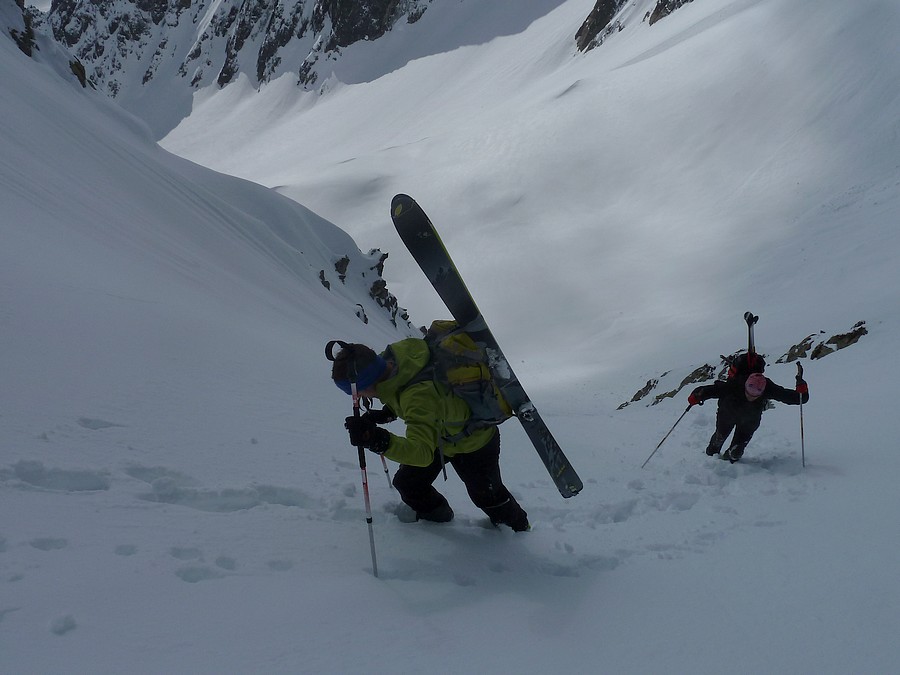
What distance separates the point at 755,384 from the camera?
17.1 ft

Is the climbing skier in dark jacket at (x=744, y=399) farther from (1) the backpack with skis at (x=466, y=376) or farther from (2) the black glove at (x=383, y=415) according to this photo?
(2) the black glove at (x=383, y=415)

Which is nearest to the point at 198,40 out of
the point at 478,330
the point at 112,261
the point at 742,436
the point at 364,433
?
the point at 112,261

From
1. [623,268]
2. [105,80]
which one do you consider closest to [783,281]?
[623,268]

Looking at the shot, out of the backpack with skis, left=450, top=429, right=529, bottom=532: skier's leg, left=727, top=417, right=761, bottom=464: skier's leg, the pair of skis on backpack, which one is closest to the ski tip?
Result: the pair of skis on backpack

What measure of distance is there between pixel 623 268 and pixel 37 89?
18747 millimetres

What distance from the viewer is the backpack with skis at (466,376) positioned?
127 inches

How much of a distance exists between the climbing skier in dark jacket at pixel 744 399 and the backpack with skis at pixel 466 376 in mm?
2898

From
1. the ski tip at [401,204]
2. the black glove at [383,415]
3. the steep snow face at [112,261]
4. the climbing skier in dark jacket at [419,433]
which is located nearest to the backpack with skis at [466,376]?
the climbing skier in dark jacket at [419,433]

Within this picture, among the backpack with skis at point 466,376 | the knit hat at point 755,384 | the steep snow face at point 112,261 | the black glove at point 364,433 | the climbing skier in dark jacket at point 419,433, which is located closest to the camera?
the black glove at point 364,433

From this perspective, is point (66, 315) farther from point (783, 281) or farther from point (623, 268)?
point (623, 268)

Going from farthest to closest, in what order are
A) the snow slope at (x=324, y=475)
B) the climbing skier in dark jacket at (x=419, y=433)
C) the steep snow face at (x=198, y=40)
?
the steep snow face at (x=198, y=40) → the climbing skier in dark jacket at (x=419, y=433) → the snow slope at (x=324, y=475)

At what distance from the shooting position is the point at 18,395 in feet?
11.2

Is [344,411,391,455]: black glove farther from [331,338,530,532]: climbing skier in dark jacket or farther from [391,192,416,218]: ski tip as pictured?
[391,192,416,218]: ski tip

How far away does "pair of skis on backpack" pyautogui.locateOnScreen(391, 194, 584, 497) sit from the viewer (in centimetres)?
349
